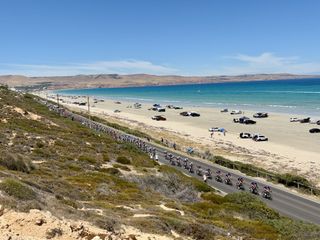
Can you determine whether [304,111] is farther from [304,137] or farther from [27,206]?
[27,206]

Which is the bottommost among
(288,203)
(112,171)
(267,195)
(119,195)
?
(288,203)

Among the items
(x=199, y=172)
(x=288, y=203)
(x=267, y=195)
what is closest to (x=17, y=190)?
(x=288, y=203)

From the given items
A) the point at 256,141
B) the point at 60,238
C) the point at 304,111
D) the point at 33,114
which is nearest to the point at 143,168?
the point at 60,238

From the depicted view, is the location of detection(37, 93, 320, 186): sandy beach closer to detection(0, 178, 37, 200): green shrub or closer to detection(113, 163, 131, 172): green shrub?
detection(113, 163, 131, 172): green shrub

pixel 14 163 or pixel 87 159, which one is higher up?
pixel 14 163

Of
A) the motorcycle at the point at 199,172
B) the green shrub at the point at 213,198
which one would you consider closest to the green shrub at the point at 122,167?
the green shrub at the point at 213,198

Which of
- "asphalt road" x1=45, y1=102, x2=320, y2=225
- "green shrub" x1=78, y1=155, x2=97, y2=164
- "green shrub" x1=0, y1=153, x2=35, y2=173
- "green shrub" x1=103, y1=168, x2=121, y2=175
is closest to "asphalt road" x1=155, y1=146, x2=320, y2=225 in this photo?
"asphalt road" x1=45, y1=102, x2=320, y2=225

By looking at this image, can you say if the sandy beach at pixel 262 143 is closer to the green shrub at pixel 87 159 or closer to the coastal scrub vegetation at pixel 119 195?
the coastal scrub vegetation at pixel 119 195

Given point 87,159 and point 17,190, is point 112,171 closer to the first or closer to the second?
point 87,159
